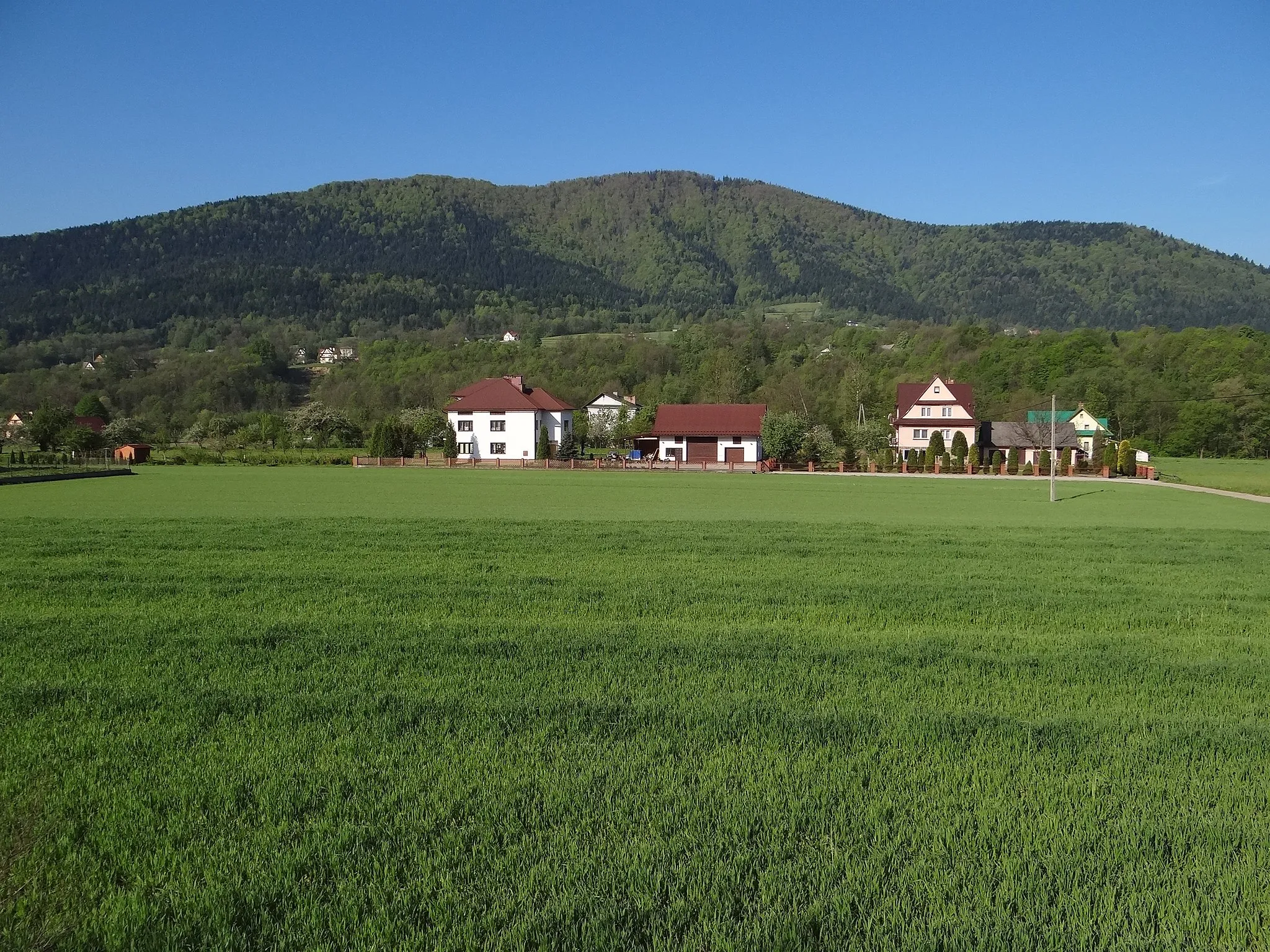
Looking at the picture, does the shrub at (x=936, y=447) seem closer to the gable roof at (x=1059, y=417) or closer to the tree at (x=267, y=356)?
the gable roof at (x=1059, y=417)

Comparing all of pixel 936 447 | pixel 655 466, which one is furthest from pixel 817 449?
pixel 655 466

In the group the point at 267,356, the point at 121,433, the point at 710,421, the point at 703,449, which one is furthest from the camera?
the point at 267,356

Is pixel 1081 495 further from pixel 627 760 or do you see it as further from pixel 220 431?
pixel 220 431

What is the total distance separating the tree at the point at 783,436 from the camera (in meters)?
Answer: 69.6

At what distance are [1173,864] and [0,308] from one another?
669ft

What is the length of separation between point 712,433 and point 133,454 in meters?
46.8

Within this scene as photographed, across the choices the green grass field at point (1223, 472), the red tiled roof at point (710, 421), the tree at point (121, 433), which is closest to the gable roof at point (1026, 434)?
the green grass field at point (1223, 472)

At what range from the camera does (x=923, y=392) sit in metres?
82.8

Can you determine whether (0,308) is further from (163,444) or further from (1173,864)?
(1173,864)

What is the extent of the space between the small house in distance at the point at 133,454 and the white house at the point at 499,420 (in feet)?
81.8

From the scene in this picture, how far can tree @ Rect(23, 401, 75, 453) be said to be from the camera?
71125 millimetres

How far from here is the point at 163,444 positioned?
8425cm

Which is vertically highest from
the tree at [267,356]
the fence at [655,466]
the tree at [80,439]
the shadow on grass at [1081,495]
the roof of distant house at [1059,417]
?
the tree at [267,356]

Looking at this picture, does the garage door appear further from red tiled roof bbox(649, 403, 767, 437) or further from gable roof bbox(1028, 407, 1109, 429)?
gable roof bbox(1028, 407, 1109, 429)
